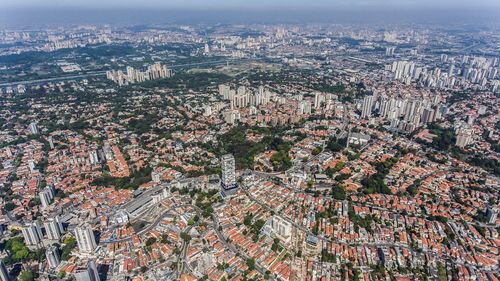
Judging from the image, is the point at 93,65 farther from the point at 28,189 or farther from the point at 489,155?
the point at 489,155

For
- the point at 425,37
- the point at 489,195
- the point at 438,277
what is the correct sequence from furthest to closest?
1. the point at 425,37
2. the point at 489,195
3. the point at 438,277

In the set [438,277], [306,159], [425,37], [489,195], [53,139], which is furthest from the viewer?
[425,37]

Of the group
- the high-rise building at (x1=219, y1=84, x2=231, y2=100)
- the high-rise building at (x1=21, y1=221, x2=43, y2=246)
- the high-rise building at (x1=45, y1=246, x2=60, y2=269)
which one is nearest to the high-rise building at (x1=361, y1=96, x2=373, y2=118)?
the high-rise building at (x1=219, y1=84, x2=231, y2=100)

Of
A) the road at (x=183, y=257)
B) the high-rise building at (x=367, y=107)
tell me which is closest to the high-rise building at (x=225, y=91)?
the high-rise building at (x=367, y=107)

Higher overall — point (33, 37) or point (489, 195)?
point (33, 37)

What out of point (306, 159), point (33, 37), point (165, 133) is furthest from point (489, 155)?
point (33, 37)

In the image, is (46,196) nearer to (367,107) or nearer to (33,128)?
(33,128)

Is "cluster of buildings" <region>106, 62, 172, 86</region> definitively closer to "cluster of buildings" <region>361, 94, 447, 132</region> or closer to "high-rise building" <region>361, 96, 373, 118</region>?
"high-rise building" <region>361, 96, 373, 118</region>

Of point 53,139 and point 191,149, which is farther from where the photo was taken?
point 53,139
